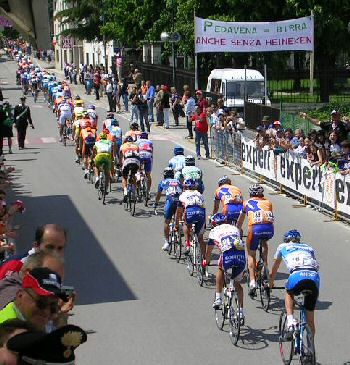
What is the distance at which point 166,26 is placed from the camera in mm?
53719

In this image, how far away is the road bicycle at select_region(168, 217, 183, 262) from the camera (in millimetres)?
15727

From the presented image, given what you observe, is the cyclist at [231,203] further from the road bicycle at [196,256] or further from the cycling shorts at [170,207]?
the cycling shorts at [170,207]

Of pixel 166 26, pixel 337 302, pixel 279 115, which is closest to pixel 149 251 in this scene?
pixel 337 302

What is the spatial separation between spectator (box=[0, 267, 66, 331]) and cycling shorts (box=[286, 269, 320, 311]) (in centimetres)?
442

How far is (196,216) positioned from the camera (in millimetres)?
14133

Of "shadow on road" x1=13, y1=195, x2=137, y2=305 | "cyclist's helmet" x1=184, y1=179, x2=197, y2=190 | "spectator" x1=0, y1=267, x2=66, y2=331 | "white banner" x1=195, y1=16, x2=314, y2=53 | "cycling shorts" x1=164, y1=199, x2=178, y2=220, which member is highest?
"white banner" x1=195, y1=16, x2=314, y2=53

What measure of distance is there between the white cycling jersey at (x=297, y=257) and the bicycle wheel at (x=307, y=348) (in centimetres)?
69

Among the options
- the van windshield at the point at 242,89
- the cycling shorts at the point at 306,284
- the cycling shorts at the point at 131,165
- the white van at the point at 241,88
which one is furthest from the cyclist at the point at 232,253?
the van windshield at the point at 242,89

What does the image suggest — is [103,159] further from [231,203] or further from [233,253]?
[233,253]

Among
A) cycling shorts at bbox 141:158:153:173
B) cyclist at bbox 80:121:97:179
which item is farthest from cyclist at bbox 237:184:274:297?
cyclist at bbox 80:121:97:179

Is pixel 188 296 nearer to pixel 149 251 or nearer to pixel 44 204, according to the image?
pixel 149 251

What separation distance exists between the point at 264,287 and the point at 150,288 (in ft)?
6.64

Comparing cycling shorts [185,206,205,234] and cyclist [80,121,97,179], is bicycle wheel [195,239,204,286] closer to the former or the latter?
cycling shorts [185,206,205,234]

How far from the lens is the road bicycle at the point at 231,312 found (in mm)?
11132
